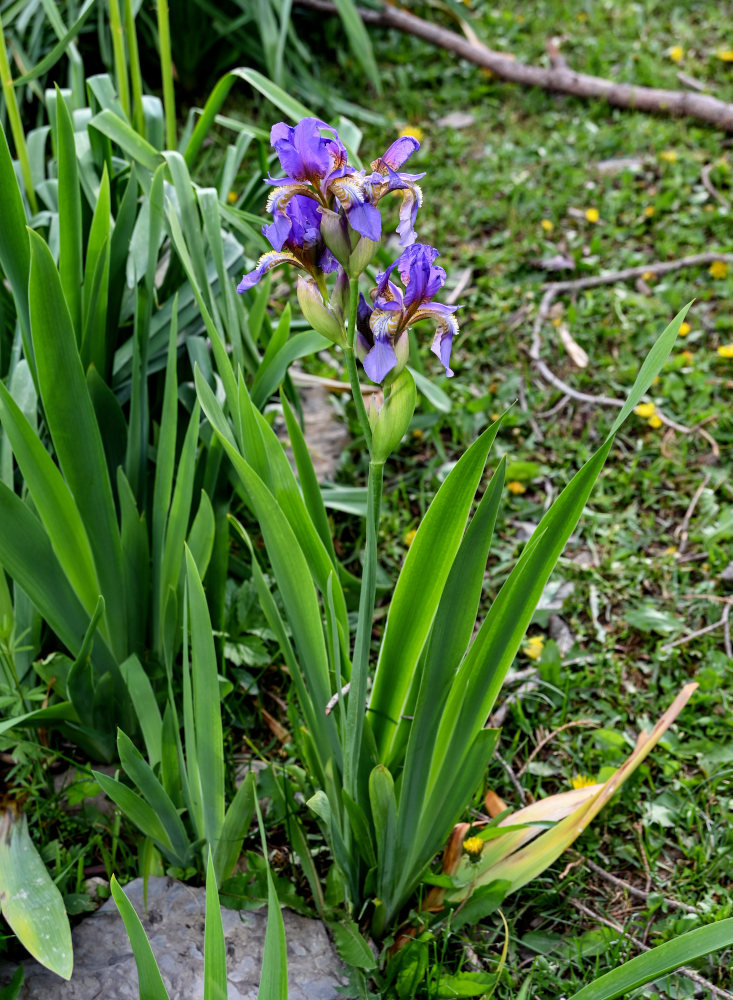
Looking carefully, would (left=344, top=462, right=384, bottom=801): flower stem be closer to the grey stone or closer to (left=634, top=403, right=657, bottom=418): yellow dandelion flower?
(left=634, top=403, right=657, bottom=418): yellow dandelion flower

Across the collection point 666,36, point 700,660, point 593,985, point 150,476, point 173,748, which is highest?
point 666,36

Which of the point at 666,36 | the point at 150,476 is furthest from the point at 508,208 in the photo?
the point at 150,476

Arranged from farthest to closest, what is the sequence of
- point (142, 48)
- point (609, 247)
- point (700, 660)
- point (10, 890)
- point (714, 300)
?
point (142, 48), point (609, 247), point (714, 300), point (700, 660), point (10, 890)

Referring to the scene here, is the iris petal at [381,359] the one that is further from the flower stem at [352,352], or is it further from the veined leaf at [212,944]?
the veined leaf at [212,944]

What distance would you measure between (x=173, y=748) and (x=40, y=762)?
0.93ft

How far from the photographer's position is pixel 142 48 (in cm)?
313

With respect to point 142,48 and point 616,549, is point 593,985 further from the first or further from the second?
point 142,48

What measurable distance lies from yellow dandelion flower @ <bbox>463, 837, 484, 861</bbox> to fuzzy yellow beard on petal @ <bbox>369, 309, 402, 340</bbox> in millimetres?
732

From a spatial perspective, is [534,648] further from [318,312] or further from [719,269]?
[719,269]

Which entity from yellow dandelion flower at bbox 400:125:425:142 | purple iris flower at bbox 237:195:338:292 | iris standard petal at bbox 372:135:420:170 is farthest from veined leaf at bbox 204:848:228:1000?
yellow dandelion flower at bbox 400:125:425:142

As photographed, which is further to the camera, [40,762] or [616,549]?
[616,549]

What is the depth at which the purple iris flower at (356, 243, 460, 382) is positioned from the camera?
0.83 m

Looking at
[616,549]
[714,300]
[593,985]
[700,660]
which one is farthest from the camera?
[714,300]

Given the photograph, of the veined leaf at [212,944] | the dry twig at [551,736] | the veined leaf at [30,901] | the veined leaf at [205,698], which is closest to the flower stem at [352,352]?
the veined leaf at [205,698]
